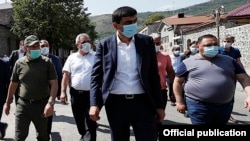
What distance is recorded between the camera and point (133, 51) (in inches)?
147

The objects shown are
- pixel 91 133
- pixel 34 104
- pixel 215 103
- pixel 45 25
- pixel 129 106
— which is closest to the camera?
pixel 129 106

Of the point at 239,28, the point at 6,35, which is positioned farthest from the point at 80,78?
the point at 6,35

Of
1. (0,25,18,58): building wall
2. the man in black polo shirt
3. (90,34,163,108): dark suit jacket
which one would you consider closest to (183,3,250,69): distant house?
the man in black polo shirt

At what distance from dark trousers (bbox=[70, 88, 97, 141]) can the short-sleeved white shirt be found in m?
0.12

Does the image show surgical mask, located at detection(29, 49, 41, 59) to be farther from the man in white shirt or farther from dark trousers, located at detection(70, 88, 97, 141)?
dark trousers, located at detection(70, 88, 97, 141)

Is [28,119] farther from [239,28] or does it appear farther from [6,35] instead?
[6,35]

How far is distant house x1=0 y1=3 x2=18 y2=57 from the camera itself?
159 ft

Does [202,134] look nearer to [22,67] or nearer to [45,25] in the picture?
[22,67]

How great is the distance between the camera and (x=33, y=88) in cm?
512

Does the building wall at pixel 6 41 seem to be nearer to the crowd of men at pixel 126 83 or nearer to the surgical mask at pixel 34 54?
the crowd of men at pixel 126 83

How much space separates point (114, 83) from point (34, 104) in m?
1.84

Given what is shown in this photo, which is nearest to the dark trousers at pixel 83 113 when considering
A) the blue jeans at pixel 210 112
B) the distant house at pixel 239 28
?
the blue jeans at pixel 210 112

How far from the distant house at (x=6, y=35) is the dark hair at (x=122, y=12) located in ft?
146

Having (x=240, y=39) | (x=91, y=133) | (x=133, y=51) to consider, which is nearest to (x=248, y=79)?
(x=133, y=51)
